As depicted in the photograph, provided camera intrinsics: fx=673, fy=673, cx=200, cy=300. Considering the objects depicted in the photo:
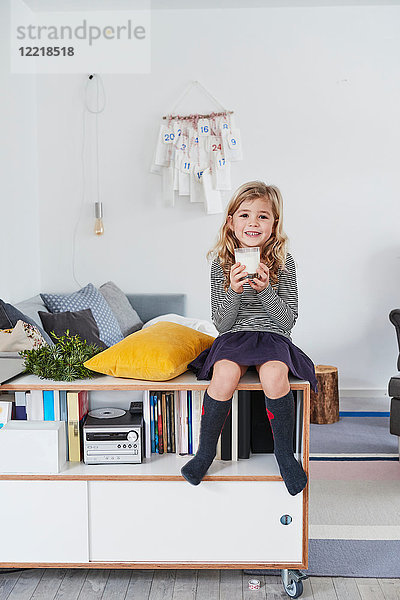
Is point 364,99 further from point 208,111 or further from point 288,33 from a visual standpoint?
point 208,111

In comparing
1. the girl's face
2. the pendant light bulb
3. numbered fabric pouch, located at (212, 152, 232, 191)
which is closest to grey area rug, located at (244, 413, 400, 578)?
the girl's face

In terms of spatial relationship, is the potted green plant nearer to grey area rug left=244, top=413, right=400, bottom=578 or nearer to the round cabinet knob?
the round cabinet knob

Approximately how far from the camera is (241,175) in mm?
4543

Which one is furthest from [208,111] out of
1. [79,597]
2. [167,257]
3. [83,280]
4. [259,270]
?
[79,597]

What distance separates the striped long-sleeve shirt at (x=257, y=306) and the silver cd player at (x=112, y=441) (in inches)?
17.9

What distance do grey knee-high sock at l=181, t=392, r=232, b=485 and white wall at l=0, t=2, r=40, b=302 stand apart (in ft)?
7.21

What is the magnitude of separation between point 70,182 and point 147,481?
2.99 meters

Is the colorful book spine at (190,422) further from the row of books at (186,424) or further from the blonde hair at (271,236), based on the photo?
the blonde hair at (271,236)

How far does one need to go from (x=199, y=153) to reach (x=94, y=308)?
132cm

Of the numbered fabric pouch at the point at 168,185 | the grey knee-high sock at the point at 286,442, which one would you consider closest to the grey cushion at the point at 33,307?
the numbered fabric pouch at the point at 168,185

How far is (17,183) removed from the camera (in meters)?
4.21

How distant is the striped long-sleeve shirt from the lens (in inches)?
87.7

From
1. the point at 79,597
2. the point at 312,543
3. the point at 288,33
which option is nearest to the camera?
the point at 79,597

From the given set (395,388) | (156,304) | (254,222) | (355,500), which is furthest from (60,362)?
(156,304)
